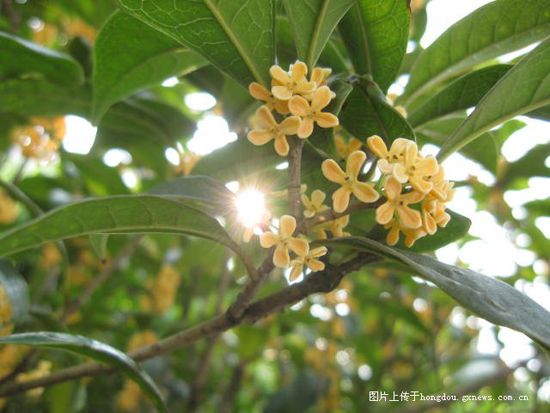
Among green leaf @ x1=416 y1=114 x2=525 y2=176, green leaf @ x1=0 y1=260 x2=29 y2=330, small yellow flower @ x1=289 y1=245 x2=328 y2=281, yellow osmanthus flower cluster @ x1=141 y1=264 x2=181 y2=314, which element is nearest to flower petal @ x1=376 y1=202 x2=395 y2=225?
small yellow flower @ x1=289 y1=245 x2=328 y2=281

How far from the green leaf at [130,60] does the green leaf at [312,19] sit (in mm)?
420

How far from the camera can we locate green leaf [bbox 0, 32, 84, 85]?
1405 mm

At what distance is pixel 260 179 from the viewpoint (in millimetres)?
1230

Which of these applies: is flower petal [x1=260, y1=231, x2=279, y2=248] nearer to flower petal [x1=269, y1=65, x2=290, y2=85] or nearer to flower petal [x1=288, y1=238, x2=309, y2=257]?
flower petal [x1=288, y1=238, x2=309, y2=257]

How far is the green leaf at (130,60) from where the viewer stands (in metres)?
1.18

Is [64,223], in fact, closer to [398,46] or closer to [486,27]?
[398,46]

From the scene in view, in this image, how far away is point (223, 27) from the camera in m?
0.94

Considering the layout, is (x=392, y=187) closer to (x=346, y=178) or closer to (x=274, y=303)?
(x=346, y=178)

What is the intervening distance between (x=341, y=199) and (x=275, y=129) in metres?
0.18

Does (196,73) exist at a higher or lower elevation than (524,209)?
lower

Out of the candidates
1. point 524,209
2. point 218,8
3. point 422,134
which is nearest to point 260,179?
point 218,8

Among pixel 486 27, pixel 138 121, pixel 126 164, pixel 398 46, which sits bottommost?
pixel 398 46

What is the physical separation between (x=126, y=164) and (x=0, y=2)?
1.00 m

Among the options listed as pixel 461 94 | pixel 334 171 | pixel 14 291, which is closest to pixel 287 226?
pixel 334 171
